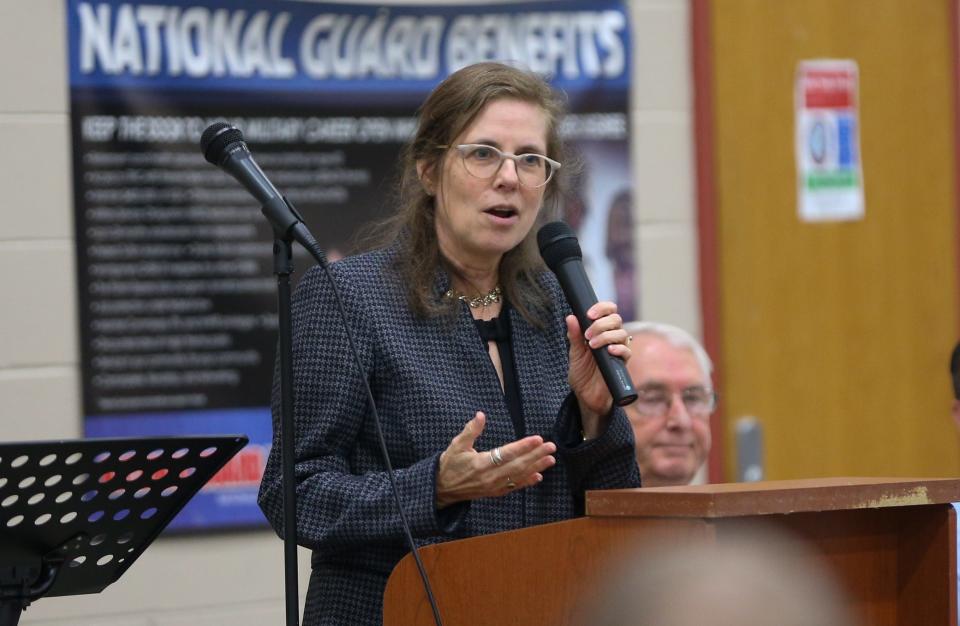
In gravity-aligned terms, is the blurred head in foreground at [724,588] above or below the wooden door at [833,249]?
below

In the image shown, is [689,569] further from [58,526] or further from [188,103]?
[188,103]

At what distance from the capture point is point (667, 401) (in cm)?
329

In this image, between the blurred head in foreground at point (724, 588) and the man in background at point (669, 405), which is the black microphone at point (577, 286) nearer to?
the blurred head in foreground at point (724, 588)

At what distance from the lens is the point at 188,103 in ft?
13.1

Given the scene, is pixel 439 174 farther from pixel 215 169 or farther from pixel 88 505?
pixel 215 169

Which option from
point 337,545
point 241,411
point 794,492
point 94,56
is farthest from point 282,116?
point 794,492

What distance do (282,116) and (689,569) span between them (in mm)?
2795

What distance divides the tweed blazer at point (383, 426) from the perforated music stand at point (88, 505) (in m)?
0.15

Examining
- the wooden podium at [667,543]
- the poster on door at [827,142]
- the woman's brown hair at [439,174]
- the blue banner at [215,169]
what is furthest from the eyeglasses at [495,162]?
the poster on door at [827,142]

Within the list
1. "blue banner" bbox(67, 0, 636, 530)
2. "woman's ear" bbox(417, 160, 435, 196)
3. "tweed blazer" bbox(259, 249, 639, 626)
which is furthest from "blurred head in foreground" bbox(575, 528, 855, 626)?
"blue banner" bbox(67, 0, 636, 530)

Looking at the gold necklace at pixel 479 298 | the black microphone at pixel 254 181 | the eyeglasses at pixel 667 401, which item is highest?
the black microphone at pixel 254 181

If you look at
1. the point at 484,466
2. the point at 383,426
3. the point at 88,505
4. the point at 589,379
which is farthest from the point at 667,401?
the point at 88,505

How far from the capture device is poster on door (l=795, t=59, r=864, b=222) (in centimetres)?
478

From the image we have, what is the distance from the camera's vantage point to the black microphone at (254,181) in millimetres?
1957
